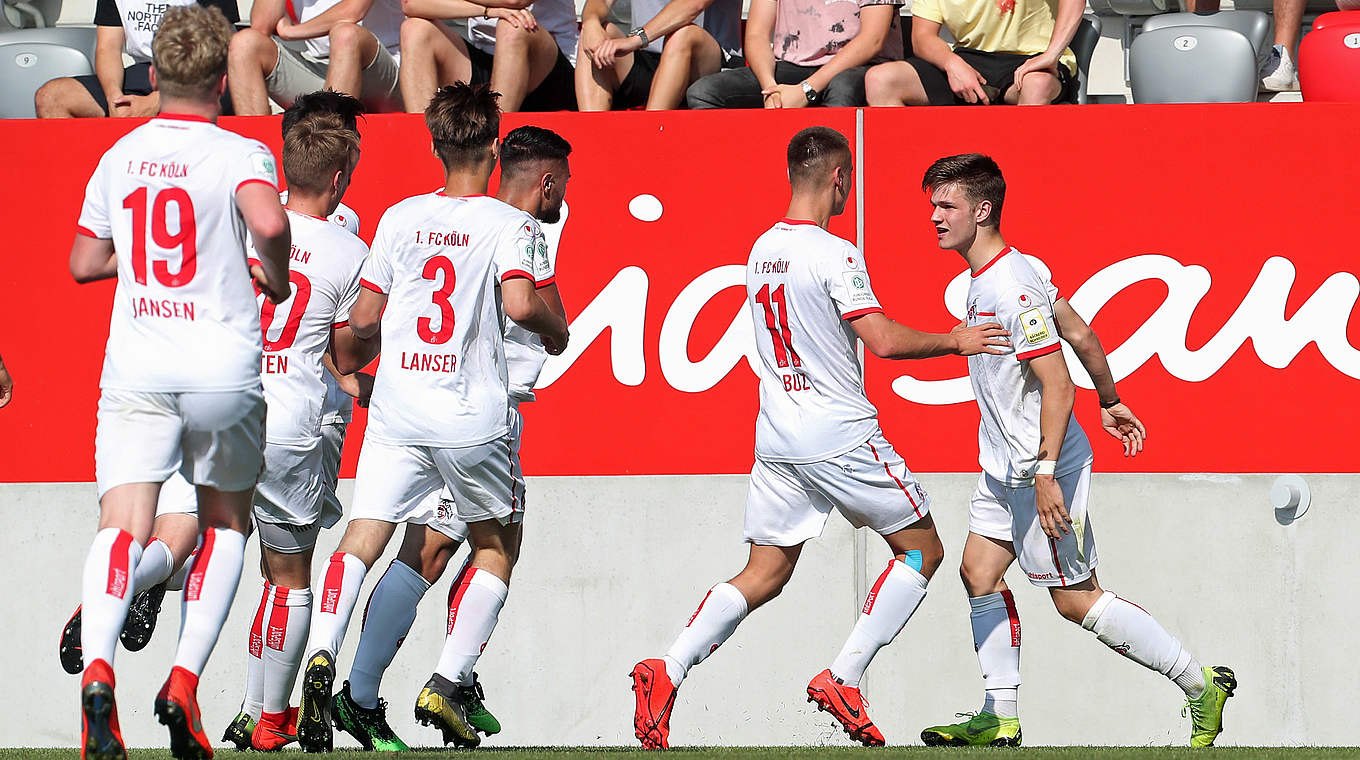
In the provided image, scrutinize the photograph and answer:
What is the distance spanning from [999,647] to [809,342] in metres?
1.33

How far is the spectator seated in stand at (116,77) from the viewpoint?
767cm

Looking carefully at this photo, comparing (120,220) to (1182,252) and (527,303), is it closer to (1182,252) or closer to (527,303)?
(527,303)

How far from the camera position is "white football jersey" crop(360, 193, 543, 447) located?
5309 millimetres

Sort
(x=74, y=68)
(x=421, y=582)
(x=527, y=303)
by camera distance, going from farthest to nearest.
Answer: (x=74, y=68)
(x=421, y=582)
(x=527, y=303)

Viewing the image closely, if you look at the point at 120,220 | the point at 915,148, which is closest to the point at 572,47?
the point at 915,148

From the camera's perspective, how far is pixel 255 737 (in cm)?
557

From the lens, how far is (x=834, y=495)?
555 centimetres

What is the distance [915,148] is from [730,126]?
0.85m

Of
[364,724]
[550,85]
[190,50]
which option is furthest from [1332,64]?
[190,50]

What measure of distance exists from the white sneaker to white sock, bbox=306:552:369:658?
16.7 ft

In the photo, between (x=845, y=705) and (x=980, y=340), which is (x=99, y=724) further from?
(x=980, y=340)

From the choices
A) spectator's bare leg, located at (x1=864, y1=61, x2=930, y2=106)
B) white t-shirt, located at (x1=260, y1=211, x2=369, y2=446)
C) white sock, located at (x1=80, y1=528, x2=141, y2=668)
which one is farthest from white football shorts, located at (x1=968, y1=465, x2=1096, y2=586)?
white sock, located at (x1=80, y1=528, x2=141, y2=668)

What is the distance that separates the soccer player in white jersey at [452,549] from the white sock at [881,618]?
124cm

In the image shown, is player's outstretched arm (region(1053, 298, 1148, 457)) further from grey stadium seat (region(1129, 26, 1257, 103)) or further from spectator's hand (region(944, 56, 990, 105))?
grey stadium seat (region(1129, 26, 1257, 103))
